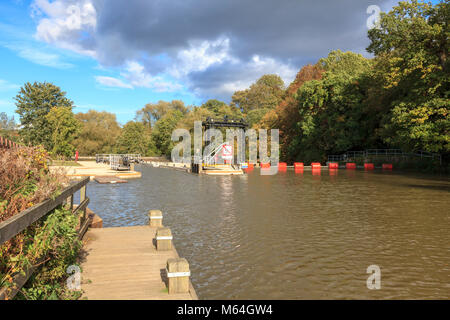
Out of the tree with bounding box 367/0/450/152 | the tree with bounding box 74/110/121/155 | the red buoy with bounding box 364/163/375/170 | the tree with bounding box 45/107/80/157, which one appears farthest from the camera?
the tree with bounding box 74/110/121/155

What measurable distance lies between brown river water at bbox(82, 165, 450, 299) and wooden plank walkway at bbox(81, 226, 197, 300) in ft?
3.05

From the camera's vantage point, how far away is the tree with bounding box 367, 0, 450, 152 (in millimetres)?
31406

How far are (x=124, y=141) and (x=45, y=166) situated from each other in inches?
3592

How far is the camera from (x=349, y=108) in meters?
54.2

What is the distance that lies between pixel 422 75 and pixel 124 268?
35.9m

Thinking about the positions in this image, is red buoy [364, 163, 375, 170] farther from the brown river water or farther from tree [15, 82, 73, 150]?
tree [15, 82, 73, 150]

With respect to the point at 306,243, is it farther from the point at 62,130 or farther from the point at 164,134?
the point at 164,134

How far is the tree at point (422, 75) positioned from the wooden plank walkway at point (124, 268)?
31.1m

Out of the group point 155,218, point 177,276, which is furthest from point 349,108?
point 177,276

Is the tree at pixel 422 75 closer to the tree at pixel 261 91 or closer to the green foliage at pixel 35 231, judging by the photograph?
the green foliage at pixel 35 231

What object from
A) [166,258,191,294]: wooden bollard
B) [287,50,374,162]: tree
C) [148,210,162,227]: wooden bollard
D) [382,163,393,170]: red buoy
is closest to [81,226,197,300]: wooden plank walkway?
[166,258,191,294]: wooden bollard

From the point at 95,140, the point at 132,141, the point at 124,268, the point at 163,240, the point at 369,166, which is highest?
the point at 95,140

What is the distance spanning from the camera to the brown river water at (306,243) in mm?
6297
